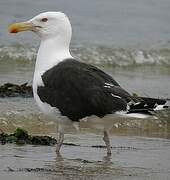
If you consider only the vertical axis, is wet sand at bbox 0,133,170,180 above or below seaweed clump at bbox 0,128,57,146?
below

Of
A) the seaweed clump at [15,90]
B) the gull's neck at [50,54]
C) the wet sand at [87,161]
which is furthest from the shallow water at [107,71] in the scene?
the gull's neck at [50,54]

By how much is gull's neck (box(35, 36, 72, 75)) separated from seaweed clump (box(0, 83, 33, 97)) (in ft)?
8.04

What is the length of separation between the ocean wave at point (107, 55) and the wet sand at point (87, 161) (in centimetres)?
Result: 657

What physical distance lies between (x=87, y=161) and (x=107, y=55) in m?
8.72

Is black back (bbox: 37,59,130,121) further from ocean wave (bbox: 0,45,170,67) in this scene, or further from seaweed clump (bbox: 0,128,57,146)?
ocean wave (bbox: 0,45,170,67)

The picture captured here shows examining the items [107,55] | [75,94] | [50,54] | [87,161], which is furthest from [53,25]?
[107,55]

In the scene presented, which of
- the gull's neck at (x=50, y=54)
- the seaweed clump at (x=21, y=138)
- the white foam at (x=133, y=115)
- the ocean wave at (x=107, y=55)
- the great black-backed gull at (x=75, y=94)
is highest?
the ocean wave at (x=107, y=55)

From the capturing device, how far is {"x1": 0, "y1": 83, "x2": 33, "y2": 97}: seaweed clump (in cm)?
1077

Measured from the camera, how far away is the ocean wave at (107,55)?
15117 millimetres

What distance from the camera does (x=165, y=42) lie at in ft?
59.0

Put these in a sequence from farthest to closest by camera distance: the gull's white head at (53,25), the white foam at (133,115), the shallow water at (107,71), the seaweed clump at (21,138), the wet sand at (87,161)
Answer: the gull's white head at (53,25), the seaweed clump at (21,138), the white foam at (133,115), the shallow water at (107,71), the wet sand at (87,161)

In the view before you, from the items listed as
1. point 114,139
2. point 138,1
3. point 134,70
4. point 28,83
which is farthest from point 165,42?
point 114,139

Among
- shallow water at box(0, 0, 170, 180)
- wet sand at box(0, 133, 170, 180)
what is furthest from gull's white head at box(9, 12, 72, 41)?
wet sand at box(0, 133, 170, 180)

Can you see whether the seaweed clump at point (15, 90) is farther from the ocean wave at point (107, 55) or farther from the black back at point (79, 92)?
the ocean wave at point (107, 55)
